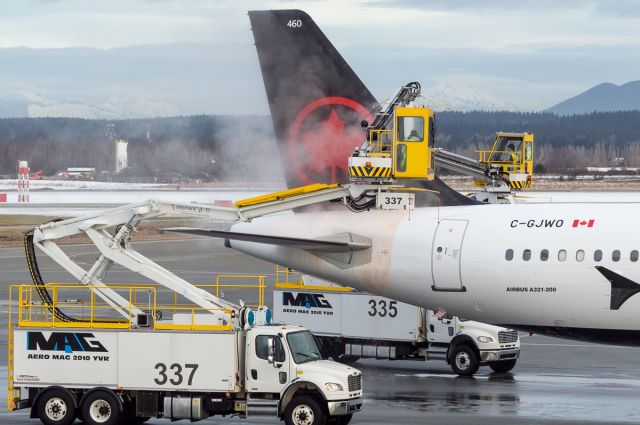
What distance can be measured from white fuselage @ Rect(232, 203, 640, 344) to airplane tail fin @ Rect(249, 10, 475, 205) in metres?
1.62

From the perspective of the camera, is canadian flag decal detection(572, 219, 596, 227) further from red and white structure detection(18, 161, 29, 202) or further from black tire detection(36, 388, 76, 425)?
red and white structure detection(18, 161, 29, 202)

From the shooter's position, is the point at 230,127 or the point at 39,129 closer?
the point at 230,127

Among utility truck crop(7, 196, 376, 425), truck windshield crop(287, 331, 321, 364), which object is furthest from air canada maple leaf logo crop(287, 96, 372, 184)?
truck windshield crop(287, 331, 321, 364)

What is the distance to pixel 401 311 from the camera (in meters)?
34.3

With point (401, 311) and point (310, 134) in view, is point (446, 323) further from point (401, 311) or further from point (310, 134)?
point (310, 134)

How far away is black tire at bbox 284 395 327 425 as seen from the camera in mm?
23953

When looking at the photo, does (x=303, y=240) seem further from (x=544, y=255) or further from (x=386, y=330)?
(x=386, y=330)

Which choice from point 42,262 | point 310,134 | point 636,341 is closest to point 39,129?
point 42,262

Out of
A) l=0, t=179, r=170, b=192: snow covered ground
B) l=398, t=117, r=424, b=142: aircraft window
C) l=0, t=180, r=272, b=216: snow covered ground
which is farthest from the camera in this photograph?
l=0, t=179, r=170, b=192: snow covered ground

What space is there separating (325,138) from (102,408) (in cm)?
991

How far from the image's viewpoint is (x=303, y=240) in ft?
93.0

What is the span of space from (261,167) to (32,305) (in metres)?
8.13

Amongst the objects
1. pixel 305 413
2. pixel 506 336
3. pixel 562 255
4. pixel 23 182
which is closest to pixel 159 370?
pixel 305 413

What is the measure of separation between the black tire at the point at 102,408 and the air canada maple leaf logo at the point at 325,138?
8.75m
